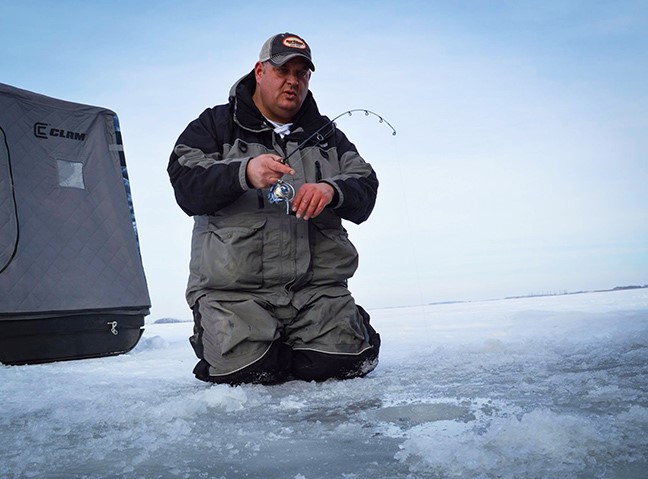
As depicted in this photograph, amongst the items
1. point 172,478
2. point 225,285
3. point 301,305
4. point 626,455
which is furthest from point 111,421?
point 626,455

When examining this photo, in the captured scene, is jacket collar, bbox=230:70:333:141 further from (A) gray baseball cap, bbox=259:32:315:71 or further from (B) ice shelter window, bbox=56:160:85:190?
(B) ice shelter window, bbox=56:160:85:190

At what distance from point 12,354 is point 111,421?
2432 mm

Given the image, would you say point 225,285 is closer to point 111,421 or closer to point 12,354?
point 111,421

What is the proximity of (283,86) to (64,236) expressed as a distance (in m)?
2.28

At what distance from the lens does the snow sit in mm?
1096

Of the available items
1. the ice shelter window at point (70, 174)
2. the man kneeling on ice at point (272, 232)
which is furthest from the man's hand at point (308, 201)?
the ice shelter window at point (70, 174)

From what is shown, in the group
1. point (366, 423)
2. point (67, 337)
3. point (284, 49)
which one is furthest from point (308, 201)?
point (67, 337)

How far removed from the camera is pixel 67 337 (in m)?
3.86

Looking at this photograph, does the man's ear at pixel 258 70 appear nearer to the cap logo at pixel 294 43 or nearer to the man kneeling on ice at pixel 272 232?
the man kneeling on ice at pixel 272 232

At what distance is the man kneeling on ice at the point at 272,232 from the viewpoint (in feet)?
7.70

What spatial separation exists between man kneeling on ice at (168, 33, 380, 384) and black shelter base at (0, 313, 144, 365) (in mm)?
1676

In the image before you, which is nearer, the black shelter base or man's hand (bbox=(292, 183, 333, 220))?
man's hand (bbox=(292, 183, 333, 220))

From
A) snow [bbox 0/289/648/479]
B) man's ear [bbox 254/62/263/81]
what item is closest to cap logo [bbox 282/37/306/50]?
man's ear [bbox 254/62/263/81]

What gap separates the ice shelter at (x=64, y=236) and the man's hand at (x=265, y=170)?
2.28m
